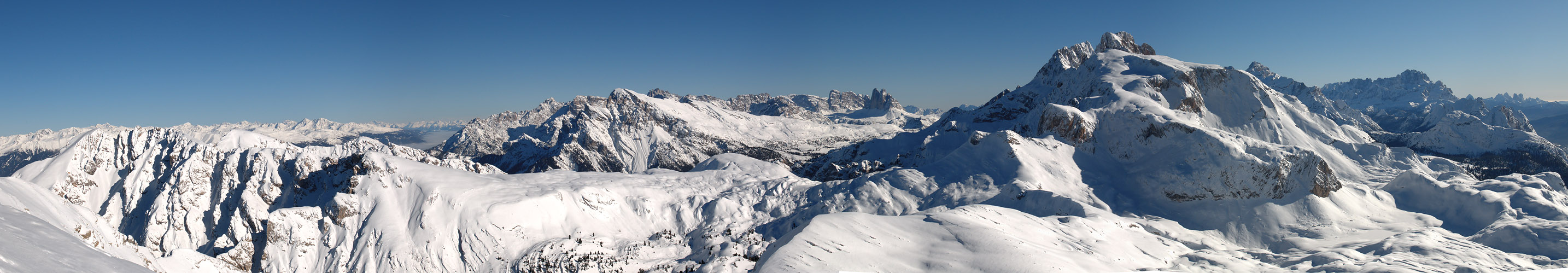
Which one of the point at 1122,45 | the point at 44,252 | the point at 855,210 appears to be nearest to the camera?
the point at 44,252

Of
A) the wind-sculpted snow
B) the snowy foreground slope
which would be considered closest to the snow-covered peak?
the snowy foreground slope

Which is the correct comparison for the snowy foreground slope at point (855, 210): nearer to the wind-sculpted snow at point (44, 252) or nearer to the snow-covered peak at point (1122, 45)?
the wind-sculpted snow at point (44, 252)

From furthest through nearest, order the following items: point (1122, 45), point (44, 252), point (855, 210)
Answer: point (1122, 45) → point (855, 210) → point (44, 252)

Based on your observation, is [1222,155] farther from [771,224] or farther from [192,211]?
[192,211]

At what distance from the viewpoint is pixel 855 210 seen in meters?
82.8

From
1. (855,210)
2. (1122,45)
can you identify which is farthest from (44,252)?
(1122,45)

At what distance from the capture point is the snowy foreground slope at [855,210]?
170ft

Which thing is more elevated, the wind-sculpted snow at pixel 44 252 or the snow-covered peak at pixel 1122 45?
the snow-covered peak at pixel 1122 45

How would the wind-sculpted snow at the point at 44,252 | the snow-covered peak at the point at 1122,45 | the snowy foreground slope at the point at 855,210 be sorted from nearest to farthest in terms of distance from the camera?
the wind-sculpted snow at the point at 44,252, the snowy foreground slope at the point at 855,210, the snow-covered peak at the point at 1122,45

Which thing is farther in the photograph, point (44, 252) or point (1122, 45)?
point (1122, 45)

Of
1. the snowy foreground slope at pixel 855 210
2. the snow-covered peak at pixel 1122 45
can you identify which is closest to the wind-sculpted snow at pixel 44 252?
the snowy foreground slope at pixel 855 210

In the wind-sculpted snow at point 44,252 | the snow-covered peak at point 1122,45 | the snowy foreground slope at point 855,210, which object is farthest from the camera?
the snow-covered peak at point 1122,45

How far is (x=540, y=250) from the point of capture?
64.9 meters

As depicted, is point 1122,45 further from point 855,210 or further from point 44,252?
point 44,252
